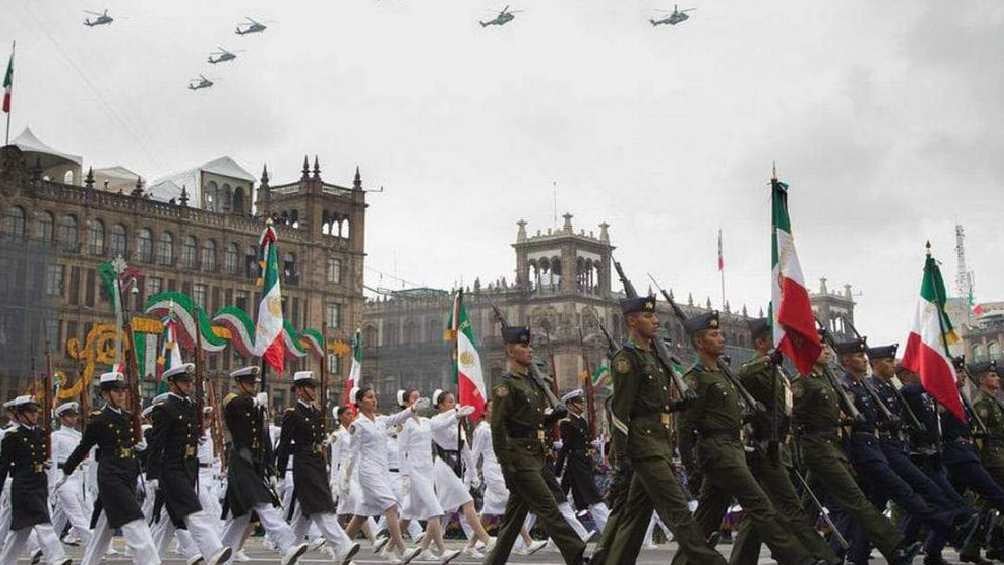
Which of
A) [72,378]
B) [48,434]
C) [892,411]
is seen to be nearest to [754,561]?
[892,411]

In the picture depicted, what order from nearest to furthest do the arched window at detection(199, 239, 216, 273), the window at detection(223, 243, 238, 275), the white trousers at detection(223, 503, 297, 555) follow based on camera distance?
1. the white trousers at detection(223, 503, 297, 555)
2. the arched window at detection(199, 239, 216, 273)
3. the window at detection(223, 243, 238, 275)

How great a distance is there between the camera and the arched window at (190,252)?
2520 inches

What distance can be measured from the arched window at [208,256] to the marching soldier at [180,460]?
54293mm

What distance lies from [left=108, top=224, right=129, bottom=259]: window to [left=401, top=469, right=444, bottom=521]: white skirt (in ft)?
158

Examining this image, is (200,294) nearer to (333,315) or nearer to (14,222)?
(333,315)

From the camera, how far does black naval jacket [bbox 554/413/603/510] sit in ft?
51.4

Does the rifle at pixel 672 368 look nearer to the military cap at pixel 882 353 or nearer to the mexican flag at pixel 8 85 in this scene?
the military cap at pixel 882 353

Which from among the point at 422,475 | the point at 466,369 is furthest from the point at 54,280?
the point at 422,475

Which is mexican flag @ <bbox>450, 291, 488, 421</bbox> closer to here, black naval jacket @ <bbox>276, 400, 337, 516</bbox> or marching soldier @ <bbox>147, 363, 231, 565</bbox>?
black naval jacket @ <bbox>276, 400, 337, 516</bbox>

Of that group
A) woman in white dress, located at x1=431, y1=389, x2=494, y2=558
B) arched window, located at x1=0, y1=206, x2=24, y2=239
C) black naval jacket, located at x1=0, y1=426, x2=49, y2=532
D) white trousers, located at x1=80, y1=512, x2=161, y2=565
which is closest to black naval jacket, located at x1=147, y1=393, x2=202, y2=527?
white trousers, located at x1=80, y1=512, x2=161, y2=565

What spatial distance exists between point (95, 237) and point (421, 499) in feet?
160

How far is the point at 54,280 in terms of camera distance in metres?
57.7

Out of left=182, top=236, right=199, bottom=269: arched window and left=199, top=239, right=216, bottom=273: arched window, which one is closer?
left=182, top=236, right=199, bottom=269: arched window

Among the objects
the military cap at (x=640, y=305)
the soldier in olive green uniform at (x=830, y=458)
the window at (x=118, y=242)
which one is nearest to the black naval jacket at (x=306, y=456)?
the military cap at (x=640, y=305)
